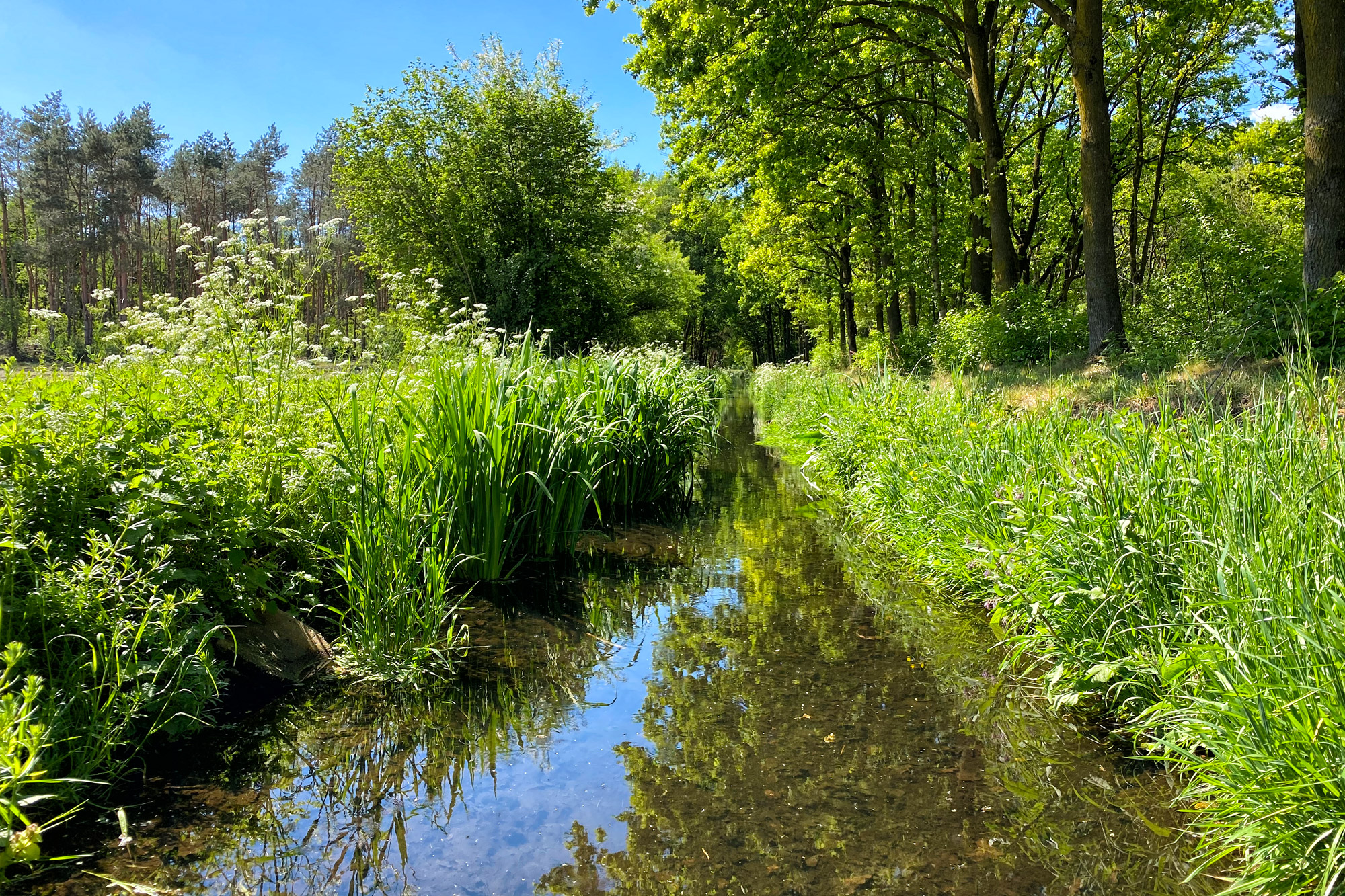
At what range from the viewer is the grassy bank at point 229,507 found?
8.73ft

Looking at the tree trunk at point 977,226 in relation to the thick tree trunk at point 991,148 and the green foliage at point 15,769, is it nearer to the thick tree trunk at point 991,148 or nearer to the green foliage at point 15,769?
the thick tree trunk at point 991,148

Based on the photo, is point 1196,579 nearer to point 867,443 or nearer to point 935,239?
point 867,443

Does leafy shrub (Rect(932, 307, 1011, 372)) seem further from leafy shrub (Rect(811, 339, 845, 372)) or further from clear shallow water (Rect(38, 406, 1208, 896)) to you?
clear shallow water (Rect(38, 406, 1208, 896))

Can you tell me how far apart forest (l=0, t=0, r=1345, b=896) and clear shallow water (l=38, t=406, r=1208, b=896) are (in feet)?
0.40

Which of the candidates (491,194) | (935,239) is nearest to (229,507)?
(935,239)

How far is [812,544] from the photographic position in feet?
22.7

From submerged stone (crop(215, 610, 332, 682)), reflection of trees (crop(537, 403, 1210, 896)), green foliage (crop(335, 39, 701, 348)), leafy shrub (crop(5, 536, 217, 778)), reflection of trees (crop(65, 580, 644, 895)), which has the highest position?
green foliage (crop(335, 39, 701, 348))

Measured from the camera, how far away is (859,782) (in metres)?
2.97

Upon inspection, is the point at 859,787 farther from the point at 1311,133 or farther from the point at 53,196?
the point at 53,196

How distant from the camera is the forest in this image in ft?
8.19

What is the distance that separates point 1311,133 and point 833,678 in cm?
845

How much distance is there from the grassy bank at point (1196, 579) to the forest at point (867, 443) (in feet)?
0.07

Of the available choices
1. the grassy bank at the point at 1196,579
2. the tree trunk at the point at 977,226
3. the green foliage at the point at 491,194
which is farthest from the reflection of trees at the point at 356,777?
the green foliage at the point at 491,194

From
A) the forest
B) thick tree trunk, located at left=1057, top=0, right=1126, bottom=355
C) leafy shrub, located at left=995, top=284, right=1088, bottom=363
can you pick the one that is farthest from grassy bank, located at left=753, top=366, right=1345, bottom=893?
leafy shrub, located at left=995, top=284, right=1088, bottom=363
